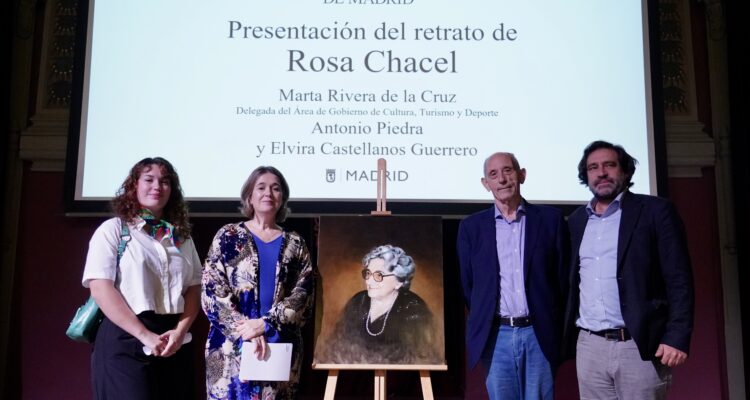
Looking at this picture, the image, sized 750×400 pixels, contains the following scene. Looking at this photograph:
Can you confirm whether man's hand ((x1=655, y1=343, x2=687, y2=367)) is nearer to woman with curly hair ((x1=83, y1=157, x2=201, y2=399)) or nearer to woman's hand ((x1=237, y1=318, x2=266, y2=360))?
woman's hand ((x1=237, y1=318, x2=266, y2=360))

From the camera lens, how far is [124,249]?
2.33 meters

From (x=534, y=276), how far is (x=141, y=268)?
1.52 m

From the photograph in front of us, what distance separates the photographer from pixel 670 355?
221 centimetres

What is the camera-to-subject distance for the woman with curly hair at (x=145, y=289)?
2.23m

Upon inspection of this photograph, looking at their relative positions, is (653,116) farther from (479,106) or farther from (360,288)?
(360,288)

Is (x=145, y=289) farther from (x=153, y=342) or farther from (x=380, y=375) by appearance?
(x=380, y=375)

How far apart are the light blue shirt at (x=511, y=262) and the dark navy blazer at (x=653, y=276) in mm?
372

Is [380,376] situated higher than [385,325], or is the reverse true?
[385,325]

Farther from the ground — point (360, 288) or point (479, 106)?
point (479, 106)

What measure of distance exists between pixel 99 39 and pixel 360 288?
2129 millimetres

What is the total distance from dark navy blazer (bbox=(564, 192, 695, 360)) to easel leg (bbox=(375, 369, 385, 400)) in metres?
1.07

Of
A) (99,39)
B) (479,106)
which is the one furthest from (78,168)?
(479,106)

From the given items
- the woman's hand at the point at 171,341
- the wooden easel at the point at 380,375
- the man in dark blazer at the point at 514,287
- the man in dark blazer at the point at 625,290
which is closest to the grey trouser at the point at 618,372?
the man in dark blazer at the point at 625,290

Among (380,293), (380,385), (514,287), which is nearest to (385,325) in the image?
(380,293)
